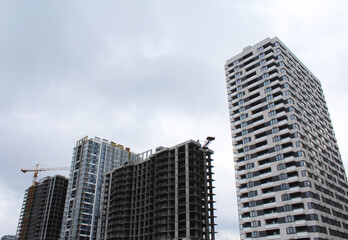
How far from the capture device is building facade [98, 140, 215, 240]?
110312mm

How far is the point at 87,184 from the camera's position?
165m

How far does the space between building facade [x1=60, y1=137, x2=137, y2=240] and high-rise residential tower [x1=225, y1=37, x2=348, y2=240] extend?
75.8 m

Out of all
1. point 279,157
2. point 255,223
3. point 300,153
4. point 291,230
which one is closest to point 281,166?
point 279,157

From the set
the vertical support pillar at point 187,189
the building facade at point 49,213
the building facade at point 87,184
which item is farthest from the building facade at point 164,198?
the building facade at point 49,213

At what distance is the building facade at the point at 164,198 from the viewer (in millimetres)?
110312

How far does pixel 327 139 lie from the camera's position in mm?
110125

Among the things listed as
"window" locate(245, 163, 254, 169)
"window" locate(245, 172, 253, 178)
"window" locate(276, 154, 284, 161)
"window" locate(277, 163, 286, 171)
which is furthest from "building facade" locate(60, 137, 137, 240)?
"window" locate(277, 163, 286, 171)

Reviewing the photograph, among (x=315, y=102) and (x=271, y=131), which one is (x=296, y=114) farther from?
(x=315, y=102)

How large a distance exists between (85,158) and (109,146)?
16.2 m

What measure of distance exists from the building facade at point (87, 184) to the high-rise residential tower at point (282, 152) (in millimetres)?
75773

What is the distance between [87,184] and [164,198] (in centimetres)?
6189

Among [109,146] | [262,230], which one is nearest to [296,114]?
[262,230]

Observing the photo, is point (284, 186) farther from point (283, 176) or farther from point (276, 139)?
point (276, 139)

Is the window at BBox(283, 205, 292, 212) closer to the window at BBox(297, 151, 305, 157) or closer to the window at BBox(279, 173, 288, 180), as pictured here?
the window at BBox(279, 173, 288, 180)
